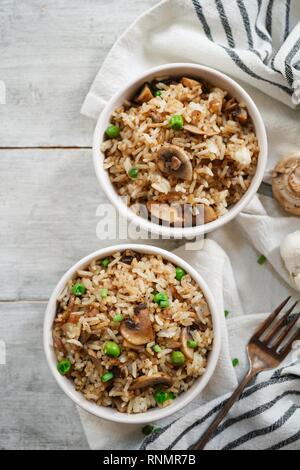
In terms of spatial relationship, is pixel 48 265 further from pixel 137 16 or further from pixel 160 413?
pixel 137 16

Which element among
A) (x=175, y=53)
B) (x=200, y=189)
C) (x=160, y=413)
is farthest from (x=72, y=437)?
(x=175, y=53)

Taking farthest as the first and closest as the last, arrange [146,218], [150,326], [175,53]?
1. [175,53]
2. [146,218]
3. [150,326]

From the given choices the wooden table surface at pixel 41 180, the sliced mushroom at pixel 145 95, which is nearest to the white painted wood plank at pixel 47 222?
the wooden table surface at pixel 41 180

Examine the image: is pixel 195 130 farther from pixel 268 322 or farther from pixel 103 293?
pixel 268 322

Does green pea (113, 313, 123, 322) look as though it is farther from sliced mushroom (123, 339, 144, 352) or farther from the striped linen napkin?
the striped linen napkin

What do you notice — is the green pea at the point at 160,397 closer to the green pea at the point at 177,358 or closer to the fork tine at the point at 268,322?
the green pea at the point at 177,358

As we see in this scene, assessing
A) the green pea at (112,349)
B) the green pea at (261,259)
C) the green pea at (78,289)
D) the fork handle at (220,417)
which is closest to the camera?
the green pea at (112,349)
